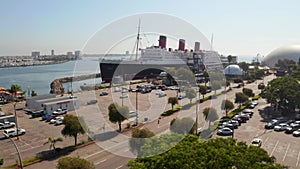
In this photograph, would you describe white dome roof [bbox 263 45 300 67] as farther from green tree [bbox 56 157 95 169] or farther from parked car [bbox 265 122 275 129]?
green tree [bbox 56 157 95 169]

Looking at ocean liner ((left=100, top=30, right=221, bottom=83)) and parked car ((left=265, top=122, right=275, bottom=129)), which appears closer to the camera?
parked car ((left=265, top=122, right=275, bottom=129))

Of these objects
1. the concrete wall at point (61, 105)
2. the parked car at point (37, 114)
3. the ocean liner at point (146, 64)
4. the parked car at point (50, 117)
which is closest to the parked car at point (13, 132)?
the parked car at point (50, 117)

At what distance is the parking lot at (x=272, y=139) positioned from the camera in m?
9.55

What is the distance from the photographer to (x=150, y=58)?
38.2 m

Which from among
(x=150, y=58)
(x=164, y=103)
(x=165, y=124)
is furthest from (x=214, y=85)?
(x=150, y=58)

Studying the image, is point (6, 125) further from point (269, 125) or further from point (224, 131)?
point (269, 125)

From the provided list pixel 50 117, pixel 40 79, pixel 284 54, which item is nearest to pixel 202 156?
pixel 50 117

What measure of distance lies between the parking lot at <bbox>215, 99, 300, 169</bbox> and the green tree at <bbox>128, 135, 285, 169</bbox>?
14.2 ft

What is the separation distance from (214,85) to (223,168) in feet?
61.2

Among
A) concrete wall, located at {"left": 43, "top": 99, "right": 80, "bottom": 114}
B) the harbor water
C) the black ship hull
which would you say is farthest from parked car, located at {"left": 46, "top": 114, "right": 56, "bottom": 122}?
the black ship hull

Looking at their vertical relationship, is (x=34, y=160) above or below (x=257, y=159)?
below

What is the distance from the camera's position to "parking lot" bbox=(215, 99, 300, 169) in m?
9.55

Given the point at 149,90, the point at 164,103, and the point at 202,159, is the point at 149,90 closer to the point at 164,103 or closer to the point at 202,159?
the point at 164,103

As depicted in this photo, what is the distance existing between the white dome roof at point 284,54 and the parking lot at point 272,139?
45172mm
